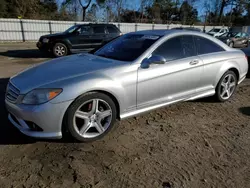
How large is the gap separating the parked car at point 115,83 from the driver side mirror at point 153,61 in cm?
1

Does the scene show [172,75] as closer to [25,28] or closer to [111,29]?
[111,29]

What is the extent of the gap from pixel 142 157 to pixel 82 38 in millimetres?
9645

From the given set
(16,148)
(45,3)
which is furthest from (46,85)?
(45,3)

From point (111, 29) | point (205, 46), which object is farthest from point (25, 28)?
point (205, 46)

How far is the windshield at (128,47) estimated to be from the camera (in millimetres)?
3444

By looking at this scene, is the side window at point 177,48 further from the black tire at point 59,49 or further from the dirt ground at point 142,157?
the black tire at point 59,49

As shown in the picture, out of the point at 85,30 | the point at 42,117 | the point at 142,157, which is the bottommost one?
the point at 142,157

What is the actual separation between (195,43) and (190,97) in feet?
3.36

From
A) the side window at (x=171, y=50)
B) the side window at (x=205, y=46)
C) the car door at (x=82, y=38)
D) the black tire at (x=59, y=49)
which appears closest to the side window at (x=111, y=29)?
the car door at (x=82, y=38)

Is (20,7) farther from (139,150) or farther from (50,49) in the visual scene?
(139,150)

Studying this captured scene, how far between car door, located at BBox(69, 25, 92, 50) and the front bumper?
8.89 m

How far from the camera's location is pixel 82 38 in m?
11.2

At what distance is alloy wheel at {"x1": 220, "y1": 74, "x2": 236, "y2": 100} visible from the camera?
14.6ft

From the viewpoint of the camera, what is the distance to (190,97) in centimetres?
394
